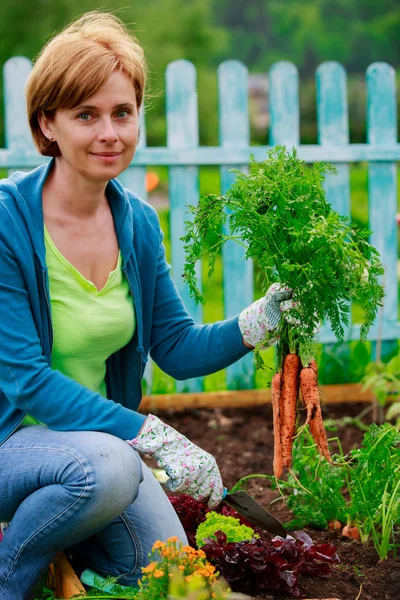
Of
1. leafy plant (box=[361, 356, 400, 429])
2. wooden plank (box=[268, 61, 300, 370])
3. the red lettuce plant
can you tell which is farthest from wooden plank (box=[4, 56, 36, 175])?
the red lettuce plant

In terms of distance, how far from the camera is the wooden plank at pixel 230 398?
4312 millimetres

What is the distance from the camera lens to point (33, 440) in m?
2.15

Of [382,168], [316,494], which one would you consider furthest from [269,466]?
[382,168]

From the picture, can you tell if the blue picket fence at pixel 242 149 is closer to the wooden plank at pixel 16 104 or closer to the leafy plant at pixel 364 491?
the wooden plank at pixel 16 104

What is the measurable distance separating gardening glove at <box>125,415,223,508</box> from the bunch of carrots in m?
0.24

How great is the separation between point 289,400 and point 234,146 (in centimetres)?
246

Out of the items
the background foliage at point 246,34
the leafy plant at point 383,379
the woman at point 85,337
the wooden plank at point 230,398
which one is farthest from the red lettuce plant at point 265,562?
the background foliage at point 246,34

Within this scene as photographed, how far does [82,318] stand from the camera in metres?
2.33

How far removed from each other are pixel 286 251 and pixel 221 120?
2565 mm

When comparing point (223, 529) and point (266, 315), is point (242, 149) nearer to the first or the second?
point (266, 315)

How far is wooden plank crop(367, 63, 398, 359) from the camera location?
467cm

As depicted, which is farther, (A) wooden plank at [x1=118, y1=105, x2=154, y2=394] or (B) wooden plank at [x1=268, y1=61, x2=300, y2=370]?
(B) wooden plank at [x1=268, y1=61, x2=300, y2=370]

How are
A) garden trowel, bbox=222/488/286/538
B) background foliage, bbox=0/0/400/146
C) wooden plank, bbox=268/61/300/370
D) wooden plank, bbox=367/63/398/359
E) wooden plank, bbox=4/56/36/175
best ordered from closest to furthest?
1. garden trowel, bbox=222/488/286/538
2. wooden plank, bbox=4/56/36/175
3. wooden plank, bbox=268/61/300/370
4. wooden plank, bbox=367/63/398/359
5. background foliage, bbox=0/0/400/146

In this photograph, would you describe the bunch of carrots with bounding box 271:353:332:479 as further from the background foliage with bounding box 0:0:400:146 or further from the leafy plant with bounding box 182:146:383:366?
the background foliage with bounding box 0:0:400:146
